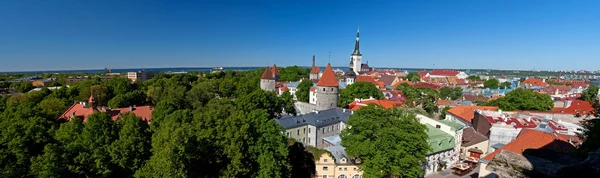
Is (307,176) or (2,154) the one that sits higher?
(2,154)

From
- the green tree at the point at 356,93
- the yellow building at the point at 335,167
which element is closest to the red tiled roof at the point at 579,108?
the green tree at the point at 356,93

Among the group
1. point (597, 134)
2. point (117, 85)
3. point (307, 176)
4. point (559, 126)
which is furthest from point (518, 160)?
point (117, 85)

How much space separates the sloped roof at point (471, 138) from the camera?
31.1 m

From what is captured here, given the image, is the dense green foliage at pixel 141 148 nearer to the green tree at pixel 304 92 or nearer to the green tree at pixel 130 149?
the green tree at pixel 130 149

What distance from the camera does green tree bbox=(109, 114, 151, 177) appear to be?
1791 cm

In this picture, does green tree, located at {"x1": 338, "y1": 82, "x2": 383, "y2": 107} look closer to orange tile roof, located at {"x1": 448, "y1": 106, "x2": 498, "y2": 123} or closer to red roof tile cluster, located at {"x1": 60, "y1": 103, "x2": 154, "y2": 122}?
orange tile roof, located at {"x1": 448, "y1": 106, "x2": 498, "y2": 123}

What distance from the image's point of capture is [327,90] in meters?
40.9

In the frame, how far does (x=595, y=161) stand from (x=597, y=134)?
613 inches

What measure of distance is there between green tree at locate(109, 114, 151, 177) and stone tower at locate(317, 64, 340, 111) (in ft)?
83.7

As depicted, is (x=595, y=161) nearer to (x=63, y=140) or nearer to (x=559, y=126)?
(x=63, y=140)

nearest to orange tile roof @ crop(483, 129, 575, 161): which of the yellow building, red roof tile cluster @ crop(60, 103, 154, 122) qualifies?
the yellow building

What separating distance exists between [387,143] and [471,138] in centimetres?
1712

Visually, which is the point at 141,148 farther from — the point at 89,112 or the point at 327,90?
the point at 327,90

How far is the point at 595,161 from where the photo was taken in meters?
4.13
